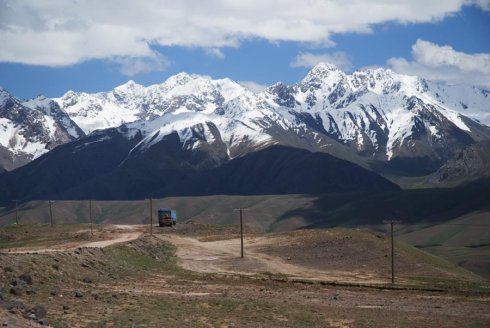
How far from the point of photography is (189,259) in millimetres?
89688

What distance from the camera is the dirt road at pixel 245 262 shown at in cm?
8089

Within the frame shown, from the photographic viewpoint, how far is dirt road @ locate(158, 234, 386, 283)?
8089 centimetres

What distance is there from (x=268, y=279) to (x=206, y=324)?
2870cm

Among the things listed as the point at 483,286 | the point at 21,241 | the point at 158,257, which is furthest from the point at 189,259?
the point at 483,286

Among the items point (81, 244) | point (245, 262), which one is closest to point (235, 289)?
point (245, 262)

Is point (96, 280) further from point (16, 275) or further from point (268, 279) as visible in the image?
point (268, 279)

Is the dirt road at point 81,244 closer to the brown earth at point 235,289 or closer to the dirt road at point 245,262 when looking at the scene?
the brown earth at point 235,289

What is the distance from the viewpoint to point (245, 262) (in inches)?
3438

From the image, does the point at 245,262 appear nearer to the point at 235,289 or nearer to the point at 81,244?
the point at 81,244

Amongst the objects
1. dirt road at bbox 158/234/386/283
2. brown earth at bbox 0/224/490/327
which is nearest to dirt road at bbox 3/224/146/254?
brown earth at bbox 0/224/490/327

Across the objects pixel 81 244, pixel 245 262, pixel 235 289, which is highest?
pixel 81 244

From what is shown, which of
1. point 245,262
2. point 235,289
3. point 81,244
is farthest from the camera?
point 245,262

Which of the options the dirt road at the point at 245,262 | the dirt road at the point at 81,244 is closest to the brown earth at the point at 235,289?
the dirt road at the point at 245,262

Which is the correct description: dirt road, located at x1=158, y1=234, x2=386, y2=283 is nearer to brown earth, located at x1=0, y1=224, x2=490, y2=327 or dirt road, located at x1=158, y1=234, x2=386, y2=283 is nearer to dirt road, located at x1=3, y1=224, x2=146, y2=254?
brown earth, located at x1=0, y1=224, x2=490, y2=327
